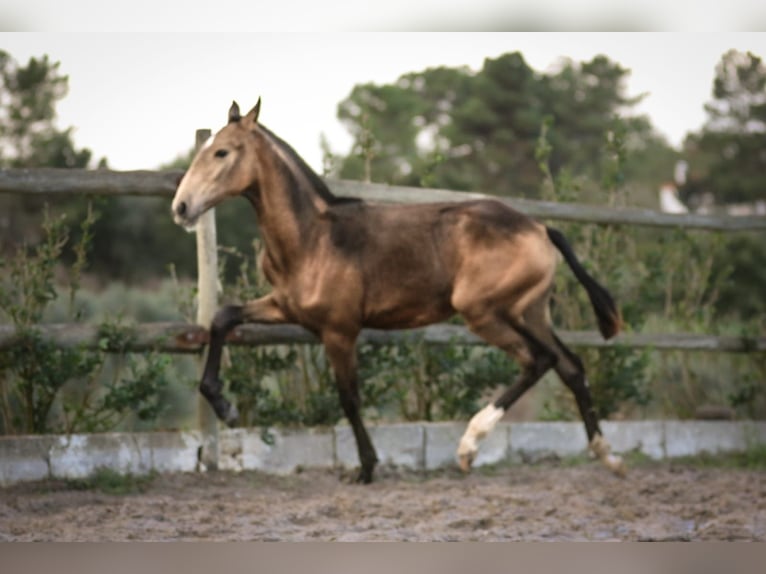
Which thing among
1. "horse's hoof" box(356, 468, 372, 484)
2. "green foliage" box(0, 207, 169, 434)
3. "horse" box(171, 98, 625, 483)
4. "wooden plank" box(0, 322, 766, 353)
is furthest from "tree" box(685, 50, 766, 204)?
"green foliage" box(0, 207, 169, 434)

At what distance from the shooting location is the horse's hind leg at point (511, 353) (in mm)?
4602

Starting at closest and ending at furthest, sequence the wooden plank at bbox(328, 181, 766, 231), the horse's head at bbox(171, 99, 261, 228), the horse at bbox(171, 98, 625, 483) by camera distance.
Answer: the horse's head at bbox(171, 99, 261, 228) → the horse at bbox(171, 98, 625, 483) → the wooden plank at bbox(328, 181, 766, 231)

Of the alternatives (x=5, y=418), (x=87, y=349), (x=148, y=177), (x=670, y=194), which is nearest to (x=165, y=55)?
(x=148, y=177)

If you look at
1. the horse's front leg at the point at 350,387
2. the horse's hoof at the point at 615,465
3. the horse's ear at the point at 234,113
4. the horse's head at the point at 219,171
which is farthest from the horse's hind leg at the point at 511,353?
the horse's ear at the point at 234,113

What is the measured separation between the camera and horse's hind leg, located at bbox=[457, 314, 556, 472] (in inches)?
181

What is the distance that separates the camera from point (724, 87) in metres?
4.95

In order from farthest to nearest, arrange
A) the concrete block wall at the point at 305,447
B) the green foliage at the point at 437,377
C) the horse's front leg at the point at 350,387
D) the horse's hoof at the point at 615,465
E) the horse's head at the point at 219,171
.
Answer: the green foliage at the point at 437,377
the horse's hoof at the point at 615,465
the concrete block wall at the point at 305,447
the horse's front leg at the point at 350,387
the horse's head at the point at 219,171

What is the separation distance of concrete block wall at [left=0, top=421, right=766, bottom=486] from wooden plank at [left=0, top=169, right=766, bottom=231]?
94cm

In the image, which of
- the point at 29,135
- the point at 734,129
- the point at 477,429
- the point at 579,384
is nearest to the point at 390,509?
the point at 477,429

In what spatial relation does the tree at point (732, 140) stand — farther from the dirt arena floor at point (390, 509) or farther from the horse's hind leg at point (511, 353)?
the dirt arena floor at point (390, 509)

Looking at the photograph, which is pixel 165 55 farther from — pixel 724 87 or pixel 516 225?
pixel 724 87

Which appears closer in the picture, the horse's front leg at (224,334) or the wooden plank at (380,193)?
the horse's front leg at (224,334)

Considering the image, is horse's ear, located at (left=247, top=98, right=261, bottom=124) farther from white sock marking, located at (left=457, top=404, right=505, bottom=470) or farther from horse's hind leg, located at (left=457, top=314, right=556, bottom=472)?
white sock marking, located at (left=457, top=404, right=505, bottom=470)

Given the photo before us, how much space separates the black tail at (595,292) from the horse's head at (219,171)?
1165 millimetres
